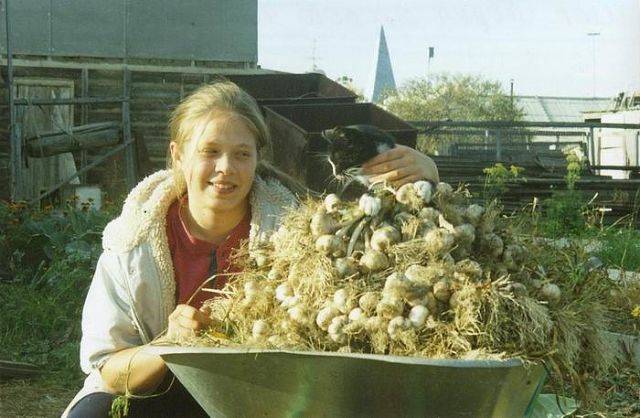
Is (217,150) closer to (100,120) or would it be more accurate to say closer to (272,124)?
(272,124)

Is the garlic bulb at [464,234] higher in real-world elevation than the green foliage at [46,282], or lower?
higher

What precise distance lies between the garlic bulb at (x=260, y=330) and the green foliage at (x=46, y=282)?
3.76m

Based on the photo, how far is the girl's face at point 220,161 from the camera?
102 inches

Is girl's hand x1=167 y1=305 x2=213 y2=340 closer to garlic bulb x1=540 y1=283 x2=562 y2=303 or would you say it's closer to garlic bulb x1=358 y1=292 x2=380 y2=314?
garlic bulb x1=358 y1=292 x2=380 y2=314

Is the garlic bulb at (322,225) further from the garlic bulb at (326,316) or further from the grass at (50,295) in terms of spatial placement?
the grass at (50,295)

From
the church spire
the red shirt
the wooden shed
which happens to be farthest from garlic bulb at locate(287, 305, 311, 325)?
the church spire

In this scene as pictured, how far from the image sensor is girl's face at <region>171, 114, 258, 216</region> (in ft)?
8.48

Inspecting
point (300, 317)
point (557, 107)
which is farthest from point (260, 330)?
point (557, 107)

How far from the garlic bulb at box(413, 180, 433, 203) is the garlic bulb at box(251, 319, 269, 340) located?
43cm

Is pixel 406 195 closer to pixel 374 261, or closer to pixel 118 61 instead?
pixel 374 261

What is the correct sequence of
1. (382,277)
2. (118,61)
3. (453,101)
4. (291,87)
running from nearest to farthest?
1. (382,277)
2. (291,87)
3. (118,61)
4. (453,101)

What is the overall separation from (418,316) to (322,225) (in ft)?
1.09

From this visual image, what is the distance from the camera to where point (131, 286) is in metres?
2.54

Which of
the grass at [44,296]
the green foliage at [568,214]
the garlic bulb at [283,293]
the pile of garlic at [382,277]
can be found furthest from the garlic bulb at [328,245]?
the green foliage at [568,214]
